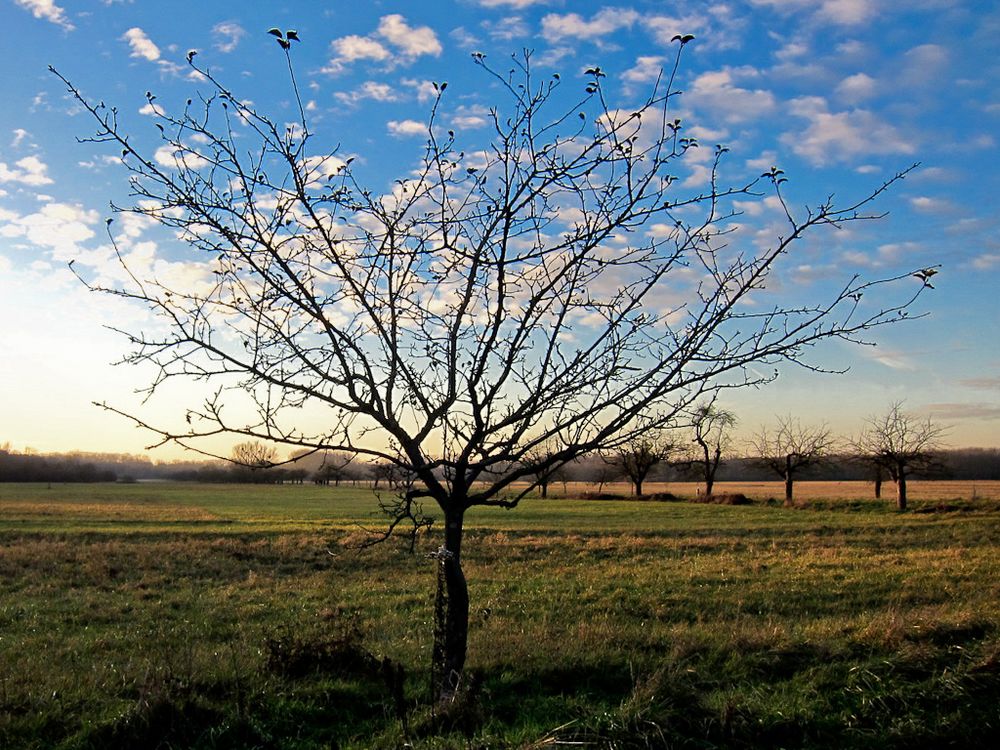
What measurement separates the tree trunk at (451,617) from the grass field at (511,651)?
8.2 inches

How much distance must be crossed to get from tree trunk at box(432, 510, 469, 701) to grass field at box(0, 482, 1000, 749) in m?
0.21

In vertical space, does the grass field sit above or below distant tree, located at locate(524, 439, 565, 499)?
below

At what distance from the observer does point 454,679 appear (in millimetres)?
5559

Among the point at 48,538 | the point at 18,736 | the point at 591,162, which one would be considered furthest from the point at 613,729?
the point at 48,538

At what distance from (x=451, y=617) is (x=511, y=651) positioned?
8.09 ft

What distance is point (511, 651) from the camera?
7699 millimetres

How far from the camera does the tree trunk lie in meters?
5.40

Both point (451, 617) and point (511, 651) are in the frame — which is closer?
point (451, 617)

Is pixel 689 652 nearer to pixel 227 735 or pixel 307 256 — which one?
pixel 227 735

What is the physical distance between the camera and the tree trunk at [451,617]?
5.40 m

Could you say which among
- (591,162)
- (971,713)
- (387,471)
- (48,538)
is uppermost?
(591,162)

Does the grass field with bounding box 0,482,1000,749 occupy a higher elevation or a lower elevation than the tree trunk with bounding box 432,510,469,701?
lower

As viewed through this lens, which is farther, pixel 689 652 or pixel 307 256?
pixel 689 652

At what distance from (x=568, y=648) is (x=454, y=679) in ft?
8.36
